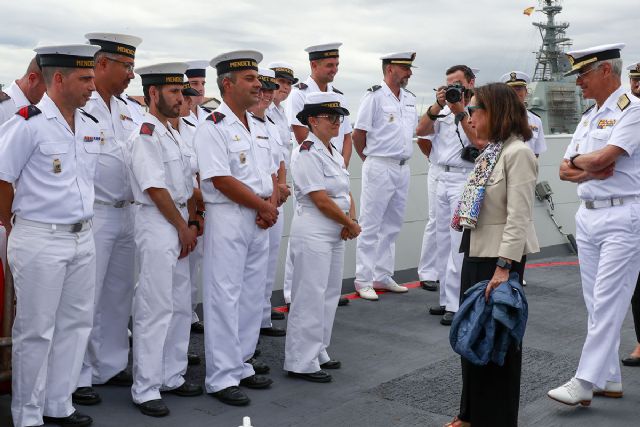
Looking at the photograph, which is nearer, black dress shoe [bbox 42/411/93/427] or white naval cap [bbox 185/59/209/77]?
black dress shoe [bbox 42/411/93/427]

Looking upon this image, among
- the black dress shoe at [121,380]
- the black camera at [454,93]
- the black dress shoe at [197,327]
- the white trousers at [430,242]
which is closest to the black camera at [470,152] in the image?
the black camera at [454,93]

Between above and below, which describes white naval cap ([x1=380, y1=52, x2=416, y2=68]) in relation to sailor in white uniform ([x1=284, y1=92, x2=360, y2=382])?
above

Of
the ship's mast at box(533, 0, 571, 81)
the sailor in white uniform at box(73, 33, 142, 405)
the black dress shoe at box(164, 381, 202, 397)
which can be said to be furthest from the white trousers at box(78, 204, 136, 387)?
the ship's mast at box(533, 0, 571, 81)

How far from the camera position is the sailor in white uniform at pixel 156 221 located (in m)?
4.13

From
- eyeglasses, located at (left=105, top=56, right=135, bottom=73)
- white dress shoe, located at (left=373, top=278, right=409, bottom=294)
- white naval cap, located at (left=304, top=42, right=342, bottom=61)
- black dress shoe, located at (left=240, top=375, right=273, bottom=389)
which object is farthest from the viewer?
white dress shoe, located at (left=373, top=278, right=409, bottom=294)

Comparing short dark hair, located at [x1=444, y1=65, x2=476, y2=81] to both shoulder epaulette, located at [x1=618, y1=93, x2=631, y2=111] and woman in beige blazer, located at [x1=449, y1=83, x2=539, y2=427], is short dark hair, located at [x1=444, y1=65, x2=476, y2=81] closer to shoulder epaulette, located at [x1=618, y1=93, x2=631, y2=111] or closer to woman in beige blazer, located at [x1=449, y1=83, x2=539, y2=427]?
shoulder epaulette, located at [x1=618, y1=93, x2=631, y2=111]

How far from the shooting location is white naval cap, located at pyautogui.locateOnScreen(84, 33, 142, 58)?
4.34 m

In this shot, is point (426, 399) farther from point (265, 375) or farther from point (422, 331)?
point (422, 331)

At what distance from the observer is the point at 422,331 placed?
5863 millimetres

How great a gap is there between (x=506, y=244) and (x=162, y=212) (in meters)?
1.80

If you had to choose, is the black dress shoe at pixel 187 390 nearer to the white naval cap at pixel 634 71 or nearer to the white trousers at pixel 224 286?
the white trousers at pixel 224 286

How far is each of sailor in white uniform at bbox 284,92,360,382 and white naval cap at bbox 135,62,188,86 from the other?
0.86 metres

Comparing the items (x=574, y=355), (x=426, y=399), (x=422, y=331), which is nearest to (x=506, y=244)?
(x=426, y=399)

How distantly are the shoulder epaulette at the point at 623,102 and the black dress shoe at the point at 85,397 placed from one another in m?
3.24
